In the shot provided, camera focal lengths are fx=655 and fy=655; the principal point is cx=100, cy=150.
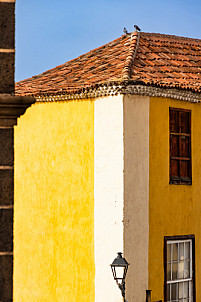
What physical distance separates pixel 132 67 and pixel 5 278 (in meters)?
7.35

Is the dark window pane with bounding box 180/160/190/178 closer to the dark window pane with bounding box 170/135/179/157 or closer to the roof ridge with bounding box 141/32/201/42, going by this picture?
the dark window pane with bounding box 170/135/179/157

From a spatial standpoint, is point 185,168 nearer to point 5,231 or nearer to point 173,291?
point 173,291

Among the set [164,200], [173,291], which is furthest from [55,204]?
[173,291]

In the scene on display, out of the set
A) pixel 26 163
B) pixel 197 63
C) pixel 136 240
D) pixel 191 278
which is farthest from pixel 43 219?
pixel 197 63

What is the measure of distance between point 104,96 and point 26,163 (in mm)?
3018

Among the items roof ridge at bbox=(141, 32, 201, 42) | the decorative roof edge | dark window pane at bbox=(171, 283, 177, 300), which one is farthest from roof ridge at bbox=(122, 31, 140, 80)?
dark window pane at bbox=(171, 283, 177, 300)

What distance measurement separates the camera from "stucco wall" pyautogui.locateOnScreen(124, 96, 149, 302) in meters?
12.7

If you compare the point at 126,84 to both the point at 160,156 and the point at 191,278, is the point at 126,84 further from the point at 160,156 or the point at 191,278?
the point at 191,278

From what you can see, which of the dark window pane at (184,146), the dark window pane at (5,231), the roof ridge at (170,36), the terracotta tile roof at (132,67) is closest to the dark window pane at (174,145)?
the dark window pane at (184,146)

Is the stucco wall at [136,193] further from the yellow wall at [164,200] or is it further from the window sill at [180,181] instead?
the window sill at [180,181]

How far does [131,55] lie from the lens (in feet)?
46.8

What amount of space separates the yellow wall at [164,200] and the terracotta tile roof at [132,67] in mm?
662

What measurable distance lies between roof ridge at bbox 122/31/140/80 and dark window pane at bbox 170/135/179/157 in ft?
5.61

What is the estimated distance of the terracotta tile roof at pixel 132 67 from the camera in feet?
44.0
